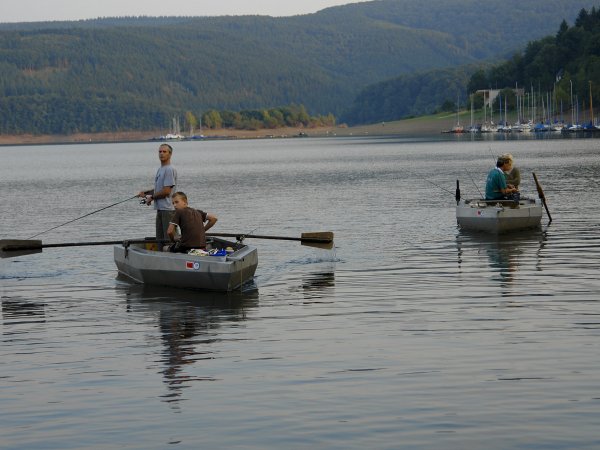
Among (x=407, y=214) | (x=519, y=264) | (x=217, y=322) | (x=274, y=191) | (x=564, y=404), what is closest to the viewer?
(x=564, y=404)

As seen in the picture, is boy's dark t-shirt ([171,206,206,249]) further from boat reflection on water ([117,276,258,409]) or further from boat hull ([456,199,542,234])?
boat hull ([456,199,542,234])

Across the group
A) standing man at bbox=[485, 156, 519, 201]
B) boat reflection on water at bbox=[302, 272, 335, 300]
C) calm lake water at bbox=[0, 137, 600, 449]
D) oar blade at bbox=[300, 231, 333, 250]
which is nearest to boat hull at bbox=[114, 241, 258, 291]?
calm lake water at bbox=[0, 137, 600, 449]

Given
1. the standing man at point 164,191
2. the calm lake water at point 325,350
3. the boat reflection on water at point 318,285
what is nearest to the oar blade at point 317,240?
the calm lake water at point 325,350

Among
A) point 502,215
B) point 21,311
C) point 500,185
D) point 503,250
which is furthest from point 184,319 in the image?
point 500,185

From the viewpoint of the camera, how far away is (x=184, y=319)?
2144 cm

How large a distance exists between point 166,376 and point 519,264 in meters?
13.3

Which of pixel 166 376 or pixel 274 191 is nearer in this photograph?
pixel 166 376

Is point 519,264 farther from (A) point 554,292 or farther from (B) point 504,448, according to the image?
(B) point 504,448

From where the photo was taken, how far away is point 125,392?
15.5m

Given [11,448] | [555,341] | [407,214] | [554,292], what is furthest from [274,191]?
[11,448]

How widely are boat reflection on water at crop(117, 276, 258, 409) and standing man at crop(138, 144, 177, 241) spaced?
1.41 m

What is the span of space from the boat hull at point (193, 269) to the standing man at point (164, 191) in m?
0.69

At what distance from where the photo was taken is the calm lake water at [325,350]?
44.7 ft

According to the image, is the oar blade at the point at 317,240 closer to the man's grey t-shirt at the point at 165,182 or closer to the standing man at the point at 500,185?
the man's grey t-shirt at the point at 165,182
